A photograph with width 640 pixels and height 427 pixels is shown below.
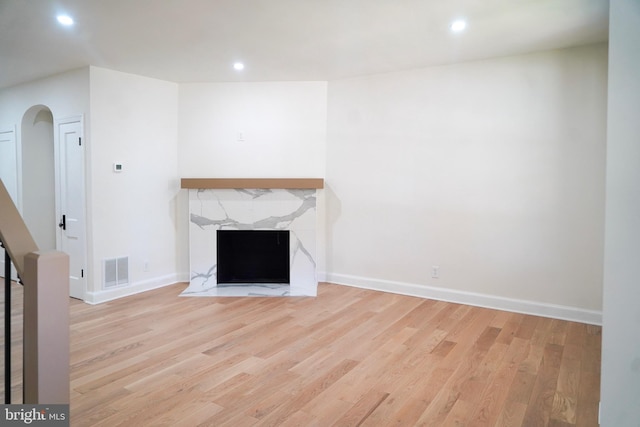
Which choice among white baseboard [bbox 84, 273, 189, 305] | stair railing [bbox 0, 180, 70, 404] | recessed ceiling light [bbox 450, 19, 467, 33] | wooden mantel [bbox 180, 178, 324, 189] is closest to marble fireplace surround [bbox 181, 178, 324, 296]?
wooden mantel [bbox 180, 178, 324, 189]

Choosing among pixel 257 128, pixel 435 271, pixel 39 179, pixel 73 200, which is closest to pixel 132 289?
pixel 73 200

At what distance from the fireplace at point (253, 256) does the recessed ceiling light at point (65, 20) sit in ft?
9.27

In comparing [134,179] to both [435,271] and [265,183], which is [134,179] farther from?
[435,271]

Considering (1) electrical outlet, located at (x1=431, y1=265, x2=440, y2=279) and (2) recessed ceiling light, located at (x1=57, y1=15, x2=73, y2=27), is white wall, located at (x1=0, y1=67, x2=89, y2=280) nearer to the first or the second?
(2) recessed ceiling light, located at (x1=57, y1=15, x2=73, y2=27)

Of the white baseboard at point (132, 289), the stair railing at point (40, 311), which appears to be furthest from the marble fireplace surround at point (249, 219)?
the stair railing at point (40, 311)

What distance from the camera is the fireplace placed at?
5.39 m

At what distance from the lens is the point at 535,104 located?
4078 mm

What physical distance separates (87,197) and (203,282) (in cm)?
168

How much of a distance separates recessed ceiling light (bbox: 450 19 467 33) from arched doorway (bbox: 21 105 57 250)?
17.2ft

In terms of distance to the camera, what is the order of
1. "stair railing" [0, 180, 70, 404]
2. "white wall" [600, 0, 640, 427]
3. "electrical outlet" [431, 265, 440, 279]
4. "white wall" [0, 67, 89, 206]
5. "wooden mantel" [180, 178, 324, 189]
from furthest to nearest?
"wooden mantel" [180, 178, 324, 189], "electrical outlet" [431, 265, 440, 279], "white wall" [0, 67, 89, 206], "white wall" [600, 0, 640, 427], "stair railing" [0, 180, 70, 404]

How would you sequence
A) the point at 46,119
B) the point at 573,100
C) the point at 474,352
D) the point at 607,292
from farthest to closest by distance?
the point at 46,119
the point at 573,100
the point at 474,352
the point at 607,292

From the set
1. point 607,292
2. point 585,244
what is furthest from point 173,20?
point 585,244

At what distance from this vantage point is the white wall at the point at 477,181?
3.92m

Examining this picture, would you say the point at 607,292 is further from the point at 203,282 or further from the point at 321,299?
the point at 203,282
